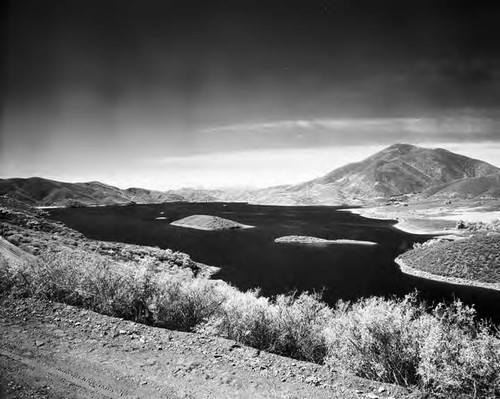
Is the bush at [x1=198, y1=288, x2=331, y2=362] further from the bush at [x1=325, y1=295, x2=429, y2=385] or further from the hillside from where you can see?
the hillside

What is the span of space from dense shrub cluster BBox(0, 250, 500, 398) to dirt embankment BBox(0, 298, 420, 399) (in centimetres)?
173

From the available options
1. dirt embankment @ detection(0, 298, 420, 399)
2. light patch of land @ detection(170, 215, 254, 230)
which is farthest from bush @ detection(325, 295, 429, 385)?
Result: light patch of land @ detection(170, 215, 254, 230)

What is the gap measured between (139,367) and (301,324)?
893 cm

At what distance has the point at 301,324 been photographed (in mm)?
16906

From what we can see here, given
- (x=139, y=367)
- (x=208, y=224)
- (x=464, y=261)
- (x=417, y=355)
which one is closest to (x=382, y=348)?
(x=417, y=355)

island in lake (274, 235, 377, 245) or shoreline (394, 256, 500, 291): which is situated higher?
island in lake (274, 235, 377, 245)

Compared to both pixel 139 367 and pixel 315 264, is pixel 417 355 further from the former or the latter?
pixel 315 264

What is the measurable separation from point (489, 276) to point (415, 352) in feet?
203

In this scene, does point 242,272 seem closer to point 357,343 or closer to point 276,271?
point 276,271

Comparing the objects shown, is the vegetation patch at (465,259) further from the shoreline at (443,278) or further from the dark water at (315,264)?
the dark water at (315,264)

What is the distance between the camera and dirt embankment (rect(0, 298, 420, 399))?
9633 mm

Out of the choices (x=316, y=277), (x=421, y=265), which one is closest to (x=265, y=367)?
(x=316, y=277)

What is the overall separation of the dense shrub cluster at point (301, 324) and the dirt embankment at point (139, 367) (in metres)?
1.73

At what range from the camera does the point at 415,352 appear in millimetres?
12172
